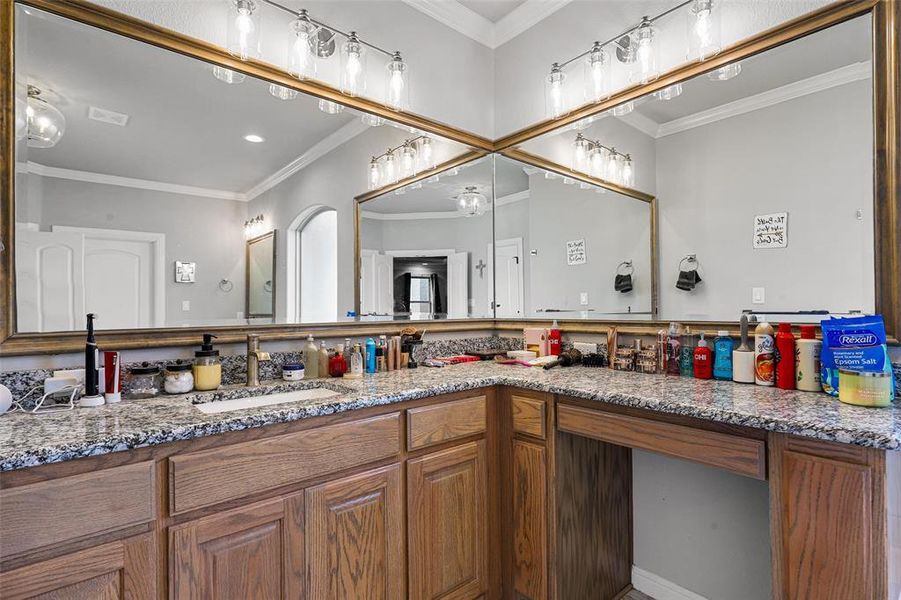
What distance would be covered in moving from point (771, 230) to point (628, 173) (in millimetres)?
665

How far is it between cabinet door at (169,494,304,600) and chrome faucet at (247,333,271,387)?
23.3 inches

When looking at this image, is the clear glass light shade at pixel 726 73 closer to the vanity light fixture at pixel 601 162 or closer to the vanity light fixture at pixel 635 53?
the vanity light fixture at pixel 635 53

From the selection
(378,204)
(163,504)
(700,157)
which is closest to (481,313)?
(378,204)

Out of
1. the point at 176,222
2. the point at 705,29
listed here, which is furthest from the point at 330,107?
the point at 705,29

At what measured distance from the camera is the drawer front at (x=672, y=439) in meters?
1.27

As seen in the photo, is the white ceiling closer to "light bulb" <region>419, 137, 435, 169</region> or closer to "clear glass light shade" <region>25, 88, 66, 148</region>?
"clear glass light shade" <region>25, 88, 66, 148</region>

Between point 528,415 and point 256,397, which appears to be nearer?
point 256,397

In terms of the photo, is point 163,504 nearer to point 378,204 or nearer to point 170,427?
point 170,427

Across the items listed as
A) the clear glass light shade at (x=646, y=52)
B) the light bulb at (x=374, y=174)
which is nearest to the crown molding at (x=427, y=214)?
the light bulb at (x=374, y=174)

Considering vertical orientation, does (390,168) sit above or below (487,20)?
below

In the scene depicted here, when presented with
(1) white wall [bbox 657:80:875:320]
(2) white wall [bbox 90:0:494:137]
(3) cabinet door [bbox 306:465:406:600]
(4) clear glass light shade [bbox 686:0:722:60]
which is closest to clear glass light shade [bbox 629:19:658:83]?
(4) clear glass light shade [bbox 686:0:722:60]

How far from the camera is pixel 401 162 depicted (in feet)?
7.84

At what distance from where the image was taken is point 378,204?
92.7 inches

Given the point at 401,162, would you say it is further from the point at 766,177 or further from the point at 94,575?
the point at 94,575
